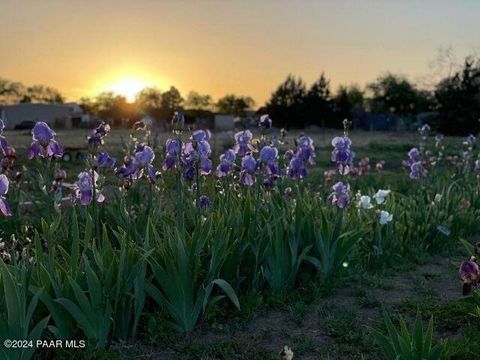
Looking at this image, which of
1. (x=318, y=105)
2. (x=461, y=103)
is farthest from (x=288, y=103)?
(x=461, y=103)

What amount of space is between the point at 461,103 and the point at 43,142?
1530 inches

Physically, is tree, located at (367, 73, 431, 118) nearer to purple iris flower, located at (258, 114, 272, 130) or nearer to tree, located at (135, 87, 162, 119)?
tree, located at (135, 87, 162, 119)

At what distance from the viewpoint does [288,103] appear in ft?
179

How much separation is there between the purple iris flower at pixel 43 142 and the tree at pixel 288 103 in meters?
49.5

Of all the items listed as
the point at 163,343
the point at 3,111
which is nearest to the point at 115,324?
the point at 163,343

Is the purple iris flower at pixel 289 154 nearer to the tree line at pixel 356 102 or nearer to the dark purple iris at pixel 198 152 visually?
the dark purple iris at pixel 198 152

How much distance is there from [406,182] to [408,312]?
546cm

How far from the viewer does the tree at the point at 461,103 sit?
125ft

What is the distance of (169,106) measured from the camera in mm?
62219

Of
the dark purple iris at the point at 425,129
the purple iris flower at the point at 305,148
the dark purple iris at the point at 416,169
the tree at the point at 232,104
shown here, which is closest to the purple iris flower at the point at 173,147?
the purple iris flower at the point at 305,148

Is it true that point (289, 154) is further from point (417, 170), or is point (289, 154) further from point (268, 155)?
point (417, 170)

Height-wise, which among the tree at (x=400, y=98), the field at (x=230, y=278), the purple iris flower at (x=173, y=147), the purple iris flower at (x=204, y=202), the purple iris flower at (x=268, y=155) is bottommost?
the field at (x=230, y=278)

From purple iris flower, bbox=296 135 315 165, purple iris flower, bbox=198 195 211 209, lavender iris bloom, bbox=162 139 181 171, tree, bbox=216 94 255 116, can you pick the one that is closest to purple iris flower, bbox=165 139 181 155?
lavender iris bloom, bbox=162 139 181 171

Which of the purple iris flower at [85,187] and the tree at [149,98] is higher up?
the tree at [149,98]
